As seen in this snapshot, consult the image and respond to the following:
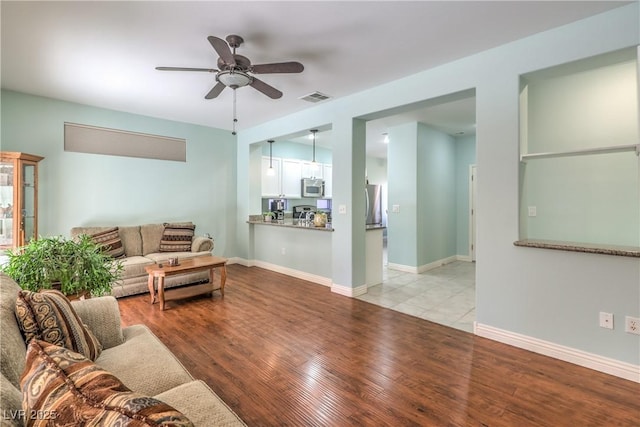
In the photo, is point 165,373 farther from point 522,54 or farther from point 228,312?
point 522,54

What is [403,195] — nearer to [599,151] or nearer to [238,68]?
[599,151]

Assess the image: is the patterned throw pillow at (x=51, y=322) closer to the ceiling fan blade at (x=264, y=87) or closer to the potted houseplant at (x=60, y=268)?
the potted houseplant at (x=60, y=268)

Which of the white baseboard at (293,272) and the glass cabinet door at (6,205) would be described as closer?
the glass cabinet door at (6,205)

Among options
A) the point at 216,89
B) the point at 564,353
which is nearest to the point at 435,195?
the point at 564,353

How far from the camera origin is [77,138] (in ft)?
15.0

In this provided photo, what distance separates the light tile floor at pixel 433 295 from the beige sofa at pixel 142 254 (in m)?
2.62

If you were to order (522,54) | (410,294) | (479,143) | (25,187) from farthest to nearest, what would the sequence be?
(410,294)
(25,187)
(479,143)
(522,54)

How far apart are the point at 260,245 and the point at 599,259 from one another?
193 inches

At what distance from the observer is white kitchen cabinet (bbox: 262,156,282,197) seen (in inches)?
258

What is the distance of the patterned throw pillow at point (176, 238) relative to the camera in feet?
16.1

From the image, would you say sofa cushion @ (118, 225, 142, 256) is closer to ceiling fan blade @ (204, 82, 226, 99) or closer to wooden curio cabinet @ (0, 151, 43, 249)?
wooden curio cabinet @ (0, 151, 43, 249)

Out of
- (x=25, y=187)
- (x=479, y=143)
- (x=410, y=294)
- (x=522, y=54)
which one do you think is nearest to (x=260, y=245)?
(x=410, y=294)

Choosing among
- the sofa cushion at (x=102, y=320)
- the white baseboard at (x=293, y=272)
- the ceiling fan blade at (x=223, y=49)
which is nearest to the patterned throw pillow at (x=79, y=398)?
the sofa cushion at (x=102, y=320)

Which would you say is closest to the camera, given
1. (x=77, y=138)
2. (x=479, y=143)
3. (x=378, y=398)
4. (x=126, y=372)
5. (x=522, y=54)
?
(x=126, y=372)
